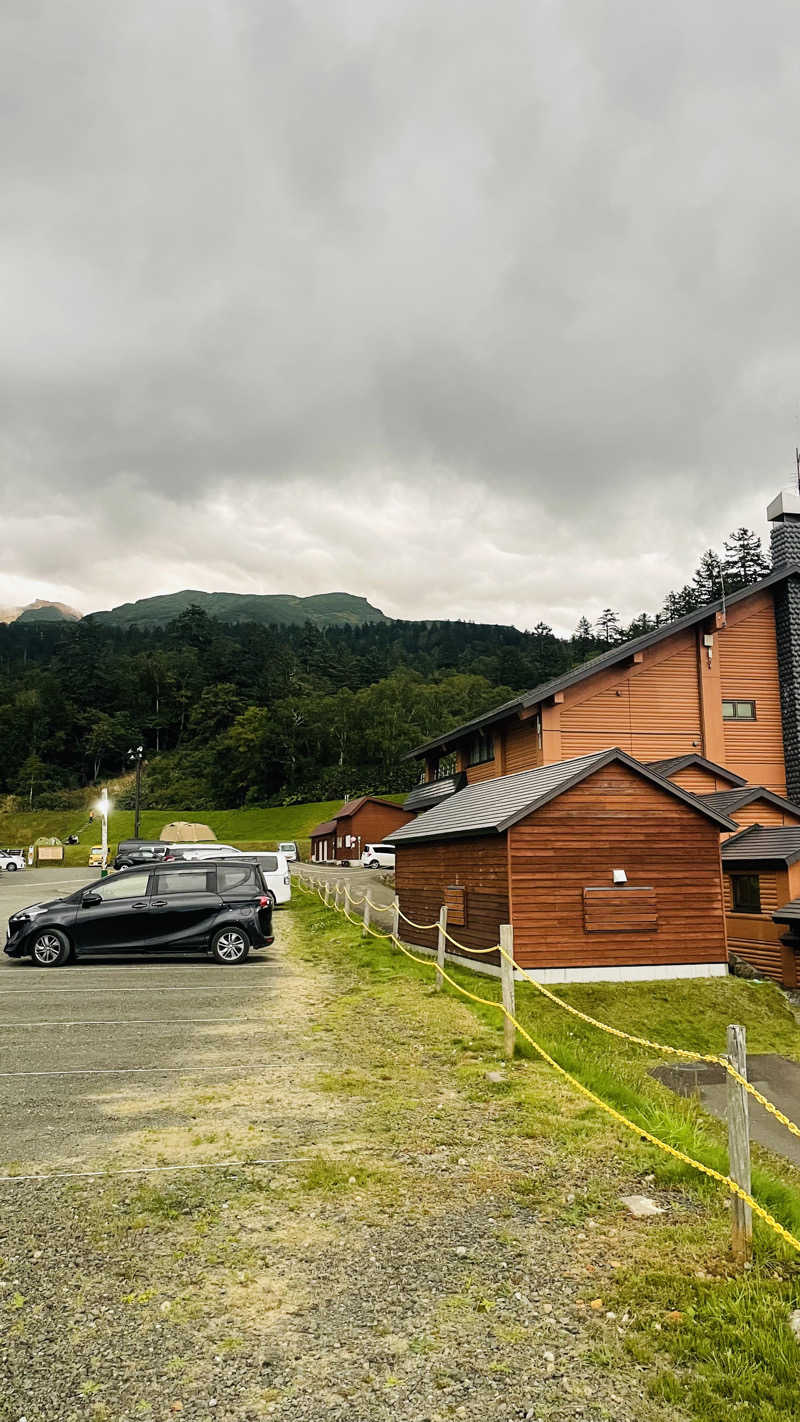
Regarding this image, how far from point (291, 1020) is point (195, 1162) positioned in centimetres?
533

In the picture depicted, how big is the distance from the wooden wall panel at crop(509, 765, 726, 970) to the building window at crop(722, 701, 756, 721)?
1009 centimetres

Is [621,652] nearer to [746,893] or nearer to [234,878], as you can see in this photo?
[746,893]

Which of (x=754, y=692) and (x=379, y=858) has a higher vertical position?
(x=754, y=692)

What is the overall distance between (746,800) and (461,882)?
28.3ft

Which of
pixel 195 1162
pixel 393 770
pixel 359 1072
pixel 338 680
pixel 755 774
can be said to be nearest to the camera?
pixel 195 1162

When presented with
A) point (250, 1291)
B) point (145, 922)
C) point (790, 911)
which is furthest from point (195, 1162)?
point (790, 911)

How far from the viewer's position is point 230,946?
17.4 metres

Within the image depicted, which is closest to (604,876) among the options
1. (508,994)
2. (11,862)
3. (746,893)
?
(746,893)

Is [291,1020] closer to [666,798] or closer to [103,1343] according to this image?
[103,1343]

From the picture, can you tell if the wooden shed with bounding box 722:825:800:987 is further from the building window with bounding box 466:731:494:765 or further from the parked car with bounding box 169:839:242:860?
the parked car with bounding box 169:839:242:860

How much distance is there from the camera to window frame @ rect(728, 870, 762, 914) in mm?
23125

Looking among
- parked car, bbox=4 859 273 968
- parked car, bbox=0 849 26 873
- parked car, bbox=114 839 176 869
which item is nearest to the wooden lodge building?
parked car, bbox=4 859 273 968

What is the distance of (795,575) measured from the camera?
1187 inches

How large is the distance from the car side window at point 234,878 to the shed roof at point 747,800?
43.4ft
